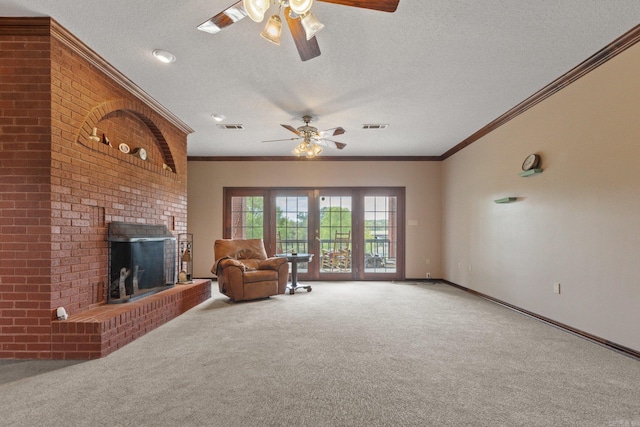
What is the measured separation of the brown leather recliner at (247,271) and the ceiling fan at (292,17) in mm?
3282

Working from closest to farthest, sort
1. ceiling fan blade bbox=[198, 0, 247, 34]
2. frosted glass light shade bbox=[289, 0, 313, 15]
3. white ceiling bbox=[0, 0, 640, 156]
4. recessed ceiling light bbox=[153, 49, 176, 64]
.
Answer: frosted glass light shade bbox=[289, 0, 313, 15], ceiling fan blade bbox=[198, 0, 247, 34], white ceiling bbox=[0, 0, 640, 156], recessed ceiling light bbox=[153, 49, 176, 64]

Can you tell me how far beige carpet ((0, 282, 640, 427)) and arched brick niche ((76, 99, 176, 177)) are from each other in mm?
1952

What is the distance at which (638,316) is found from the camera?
2537mm

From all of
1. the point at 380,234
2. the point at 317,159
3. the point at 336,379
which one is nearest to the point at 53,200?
the point at 336,379

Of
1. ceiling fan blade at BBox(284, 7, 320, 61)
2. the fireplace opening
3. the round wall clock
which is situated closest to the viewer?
ceiling fan blade at BBox(284, 7, 320, 61)

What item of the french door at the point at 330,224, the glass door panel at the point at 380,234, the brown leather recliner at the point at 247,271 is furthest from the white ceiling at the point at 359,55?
the glass door panel at the point at 380,234

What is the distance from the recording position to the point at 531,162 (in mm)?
3764

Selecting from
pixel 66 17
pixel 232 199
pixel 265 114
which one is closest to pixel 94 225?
pixel 66 17

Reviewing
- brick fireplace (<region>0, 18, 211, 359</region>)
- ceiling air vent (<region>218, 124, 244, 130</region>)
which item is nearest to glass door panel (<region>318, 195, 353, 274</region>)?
ceiling air vent (<region>218, 124, 244, 130</region>)

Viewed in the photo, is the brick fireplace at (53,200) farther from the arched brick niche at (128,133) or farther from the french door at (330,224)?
the french door at (330,224)

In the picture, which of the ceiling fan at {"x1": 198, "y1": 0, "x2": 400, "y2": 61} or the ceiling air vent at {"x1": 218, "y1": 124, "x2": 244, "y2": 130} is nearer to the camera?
the ceiling fan at {"x1": 198, "y1": 0, "x2": 400, "y2": 61}

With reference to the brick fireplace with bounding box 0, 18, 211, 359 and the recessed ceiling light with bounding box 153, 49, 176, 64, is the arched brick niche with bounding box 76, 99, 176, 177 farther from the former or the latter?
the recessed ceiling light with bounding box 153, 49, 176, 64

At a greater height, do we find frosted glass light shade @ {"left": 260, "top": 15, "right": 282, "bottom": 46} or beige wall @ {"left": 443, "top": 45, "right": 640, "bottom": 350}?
frosted glass light shade @ {"left": 260, "top": 15, "right": 282, "bottom": 46}

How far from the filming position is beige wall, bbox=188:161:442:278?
677cm
